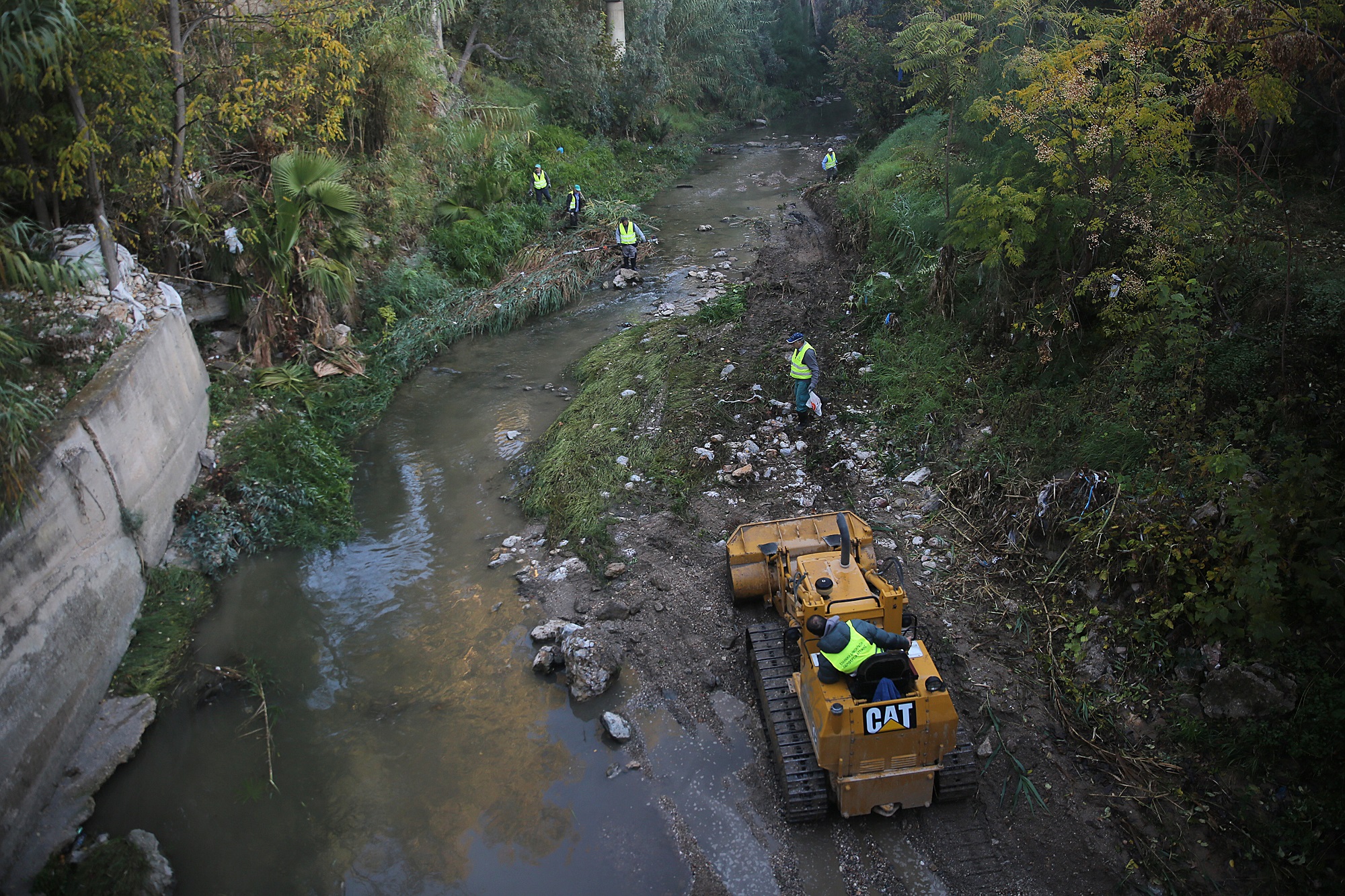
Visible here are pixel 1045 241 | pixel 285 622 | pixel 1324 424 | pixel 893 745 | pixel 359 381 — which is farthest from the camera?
pixel 359 381

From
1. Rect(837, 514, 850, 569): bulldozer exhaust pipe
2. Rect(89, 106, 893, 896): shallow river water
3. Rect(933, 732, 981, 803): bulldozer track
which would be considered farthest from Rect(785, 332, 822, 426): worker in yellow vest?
Rect(933, 732, 981, 803): bulldozer track

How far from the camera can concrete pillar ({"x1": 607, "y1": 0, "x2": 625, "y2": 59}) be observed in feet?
79.5

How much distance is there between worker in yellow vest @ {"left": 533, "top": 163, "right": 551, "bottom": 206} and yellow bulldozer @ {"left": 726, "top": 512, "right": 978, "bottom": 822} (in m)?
13.8

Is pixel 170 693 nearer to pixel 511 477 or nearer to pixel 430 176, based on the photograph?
pixel 511 477

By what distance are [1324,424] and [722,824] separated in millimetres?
5155

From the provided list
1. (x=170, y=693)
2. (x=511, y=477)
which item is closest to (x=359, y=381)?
(x=511, y=477)

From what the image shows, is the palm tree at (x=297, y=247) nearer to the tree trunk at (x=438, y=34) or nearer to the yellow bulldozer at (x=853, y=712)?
the tree trunk at (x=438, y=34)

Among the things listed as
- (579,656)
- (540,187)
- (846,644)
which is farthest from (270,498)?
(540,187)

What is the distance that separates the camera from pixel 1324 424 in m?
5.75

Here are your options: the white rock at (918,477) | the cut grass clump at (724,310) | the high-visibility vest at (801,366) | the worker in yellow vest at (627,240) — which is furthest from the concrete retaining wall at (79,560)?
the worker in yellow vest at (627,240)

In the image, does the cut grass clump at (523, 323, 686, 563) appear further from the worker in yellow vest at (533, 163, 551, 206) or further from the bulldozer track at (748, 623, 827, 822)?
the worker in yellow vest at (533, 163, 551, 206)

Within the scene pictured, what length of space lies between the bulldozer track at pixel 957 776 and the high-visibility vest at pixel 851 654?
2.67ft

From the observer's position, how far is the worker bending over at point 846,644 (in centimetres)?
510

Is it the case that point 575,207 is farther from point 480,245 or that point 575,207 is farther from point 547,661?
point 547,661
